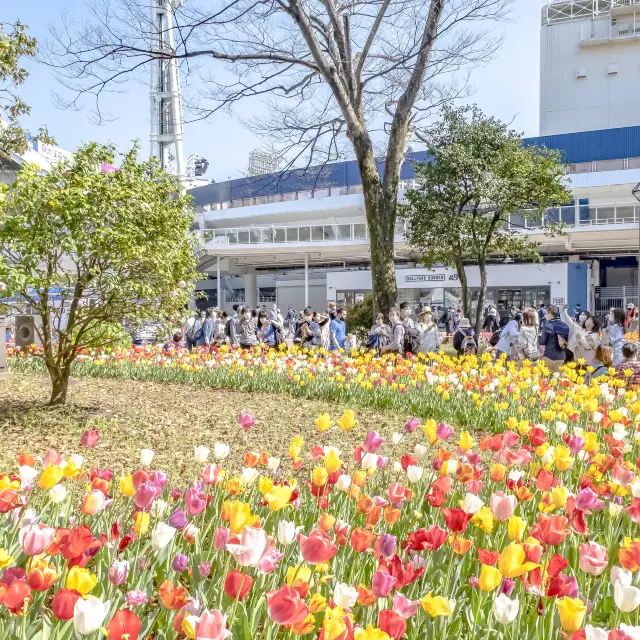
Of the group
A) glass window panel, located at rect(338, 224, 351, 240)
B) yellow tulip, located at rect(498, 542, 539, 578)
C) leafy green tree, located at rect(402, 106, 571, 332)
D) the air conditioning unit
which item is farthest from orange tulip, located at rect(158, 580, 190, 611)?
glass window panel, located at rect(338, 224, 351, 240)

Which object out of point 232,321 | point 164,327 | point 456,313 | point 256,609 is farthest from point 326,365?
point 456,313

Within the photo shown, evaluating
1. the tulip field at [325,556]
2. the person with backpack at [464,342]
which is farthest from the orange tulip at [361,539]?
the person with backpack at [464,342]

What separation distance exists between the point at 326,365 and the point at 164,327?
3482 mm

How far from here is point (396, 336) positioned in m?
13.9

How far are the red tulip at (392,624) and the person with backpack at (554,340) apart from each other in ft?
37.9

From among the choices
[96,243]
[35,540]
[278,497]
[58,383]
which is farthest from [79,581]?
[58,383]

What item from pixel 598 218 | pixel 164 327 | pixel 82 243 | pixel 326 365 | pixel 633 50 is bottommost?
pixel 326 365

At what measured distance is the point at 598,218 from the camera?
31094 millimetres

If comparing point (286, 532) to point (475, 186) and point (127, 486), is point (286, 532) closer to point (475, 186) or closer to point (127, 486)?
point (127, 486)

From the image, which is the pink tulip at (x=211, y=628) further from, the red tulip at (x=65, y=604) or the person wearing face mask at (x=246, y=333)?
the person wearing face mask at (x=246, y=333)

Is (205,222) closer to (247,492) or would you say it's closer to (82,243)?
(82,243)

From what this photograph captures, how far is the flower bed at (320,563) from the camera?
1.71 metres

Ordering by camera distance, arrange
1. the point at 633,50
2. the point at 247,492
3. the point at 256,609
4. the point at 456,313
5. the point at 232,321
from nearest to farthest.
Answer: the point at 256,609, the point at 247,492, the point at 232,321, the point at 456,313, the point at 633,50

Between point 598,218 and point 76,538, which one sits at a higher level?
point 598,218
